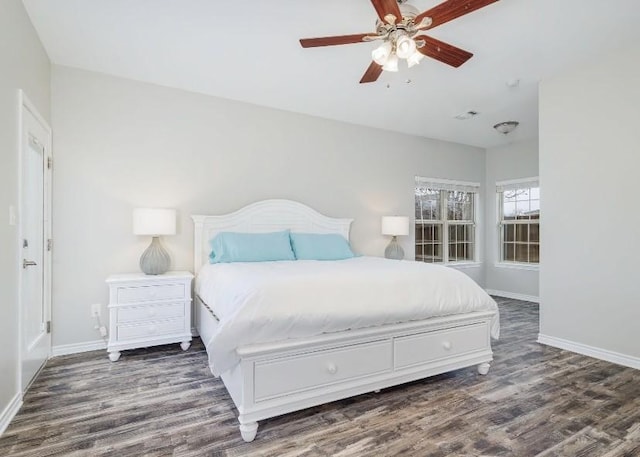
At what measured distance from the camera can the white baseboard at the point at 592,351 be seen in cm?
290

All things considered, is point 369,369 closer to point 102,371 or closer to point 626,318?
point 102,371

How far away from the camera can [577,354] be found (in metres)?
3.21

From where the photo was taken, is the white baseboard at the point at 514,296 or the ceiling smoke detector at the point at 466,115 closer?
the ceiling smoke detector at the point at 466,115

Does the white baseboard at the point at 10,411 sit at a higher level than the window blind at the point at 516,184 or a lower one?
lower

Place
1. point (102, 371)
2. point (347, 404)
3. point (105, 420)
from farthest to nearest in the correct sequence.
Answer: point (102, 371), point (347, 404), point (105, 420)

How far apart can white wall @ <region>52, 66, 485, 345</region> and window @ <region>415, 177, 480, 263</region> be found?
120 cm

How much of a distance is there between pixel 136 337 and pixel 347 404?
1.96 meters

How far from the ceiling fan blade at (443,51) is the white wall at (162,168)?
88.4 inches

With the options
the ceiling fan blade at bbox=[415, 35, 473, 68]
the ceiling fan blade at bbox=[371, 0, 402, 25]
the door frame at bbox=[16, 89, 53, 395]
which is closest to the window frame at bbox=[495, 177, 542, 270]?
the ceiling fan blade at bbox=[415, 35, 473, 68]

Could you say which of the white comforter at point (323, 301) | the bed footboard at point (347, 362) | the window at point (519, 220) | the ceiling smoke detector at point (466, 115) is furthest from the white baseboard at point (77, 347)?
the window at point (519, 220)

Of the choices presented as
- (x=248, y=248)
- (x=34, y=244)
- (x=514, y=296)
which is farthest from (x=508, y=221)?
(x=34, y=244)

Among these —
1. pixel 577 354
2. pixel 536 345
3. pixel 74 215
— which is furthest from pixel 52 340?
pixel 577 354

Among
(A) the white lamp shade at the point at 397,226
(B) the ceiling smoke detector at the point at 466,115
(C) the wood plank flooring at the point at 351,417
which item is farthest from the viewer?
(A) the white lamp shade at the point at 397,226

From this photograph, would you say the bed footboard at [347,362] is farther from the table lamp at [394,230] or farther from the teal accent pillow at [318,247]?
the table lamp at [394,230]
